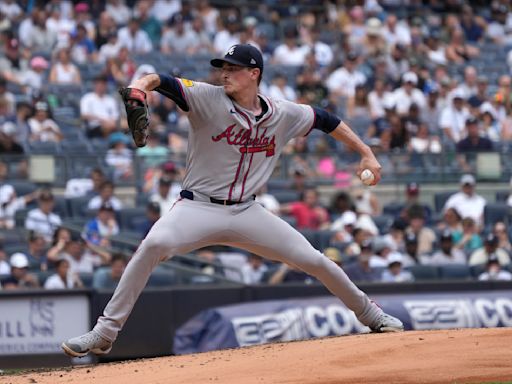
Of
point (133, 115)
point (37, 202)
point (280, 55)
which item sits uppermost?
point (280, 55)

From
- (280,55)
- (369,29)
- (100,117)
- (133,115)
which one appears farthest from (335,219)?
(133,115)

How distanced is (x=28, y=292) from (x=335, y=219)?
4.10 metres

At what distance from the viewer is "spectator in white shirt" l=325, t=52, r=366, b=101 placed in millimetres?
17641

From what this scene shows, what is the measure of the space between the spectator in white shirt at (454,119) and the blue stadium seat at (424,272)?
375 cm

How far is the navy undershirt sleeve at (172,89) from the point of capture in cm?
675

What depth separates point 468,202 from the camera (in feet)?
48.1

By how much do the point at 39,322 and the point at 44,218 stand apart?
1.43m

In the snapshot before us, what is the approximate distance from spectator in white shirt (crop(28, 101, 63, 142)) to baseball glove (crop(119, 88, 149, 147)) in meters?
8.41

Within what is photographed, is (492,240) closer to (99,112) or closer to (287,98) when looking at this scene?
(287,98)

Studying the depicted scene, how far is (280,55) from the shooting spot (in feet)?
60.5

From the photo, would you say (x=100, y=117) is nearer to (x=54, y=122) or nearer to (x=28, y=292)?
(x=54, y=122)

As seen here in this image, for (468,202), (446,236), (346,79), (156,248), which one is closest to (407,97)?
(346,79)

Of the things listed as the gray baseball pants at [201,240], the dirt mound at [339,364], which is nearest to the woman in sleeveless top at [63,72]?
the dirt mound at [339,364]

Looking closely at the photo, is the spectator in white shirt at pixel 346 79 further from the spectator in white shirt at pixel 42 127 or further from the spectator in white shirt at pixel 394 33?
the spectator in white shirt at pixel 42 127
